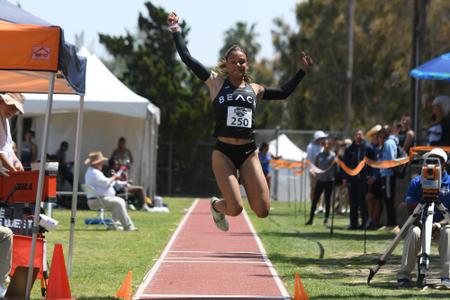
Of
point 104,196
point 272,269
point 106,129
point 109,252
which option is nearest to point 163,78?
point 106,129

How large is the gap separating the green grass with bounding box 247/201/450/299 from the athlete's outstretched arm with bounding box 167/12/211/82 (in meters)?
2.39

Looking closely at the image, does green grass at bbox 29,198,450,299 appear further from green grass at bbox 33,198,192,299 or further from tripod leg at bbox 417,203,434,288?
tripod leg at bbox 417,203,434,288

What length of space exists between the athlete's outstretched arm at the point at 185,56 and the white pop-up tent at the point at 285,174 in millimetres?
26988

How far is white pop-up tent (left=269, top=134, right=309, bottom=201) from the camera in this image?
38.0 metres

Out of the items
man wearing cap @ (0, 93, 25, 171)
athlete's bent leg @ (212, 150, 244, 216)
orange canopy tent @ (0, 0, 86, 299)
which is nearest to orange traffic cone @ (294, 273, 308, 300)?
athlete's bent leg @ (212, 150, 244, 216)

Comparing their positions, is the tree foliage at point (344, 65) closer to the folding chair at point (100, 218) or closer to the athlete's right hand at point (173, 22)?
the folding chair at point (100, 218)

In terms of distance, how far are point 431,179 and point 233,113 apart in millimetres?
2347

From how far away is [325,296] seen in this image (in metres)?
9.97

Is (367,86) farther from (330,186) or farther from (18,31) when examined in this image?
(18,31)

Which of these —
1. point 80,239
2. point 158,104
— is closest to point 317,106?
point 158,104

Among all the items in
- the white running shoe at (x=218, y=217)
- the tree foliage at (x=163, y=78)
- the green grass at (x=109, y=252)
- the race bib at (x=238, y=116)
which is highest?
the tree foliage at (x=163, y=78)

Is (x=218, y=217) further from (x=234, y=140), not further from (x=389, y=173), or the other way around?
(x=389, y=173)

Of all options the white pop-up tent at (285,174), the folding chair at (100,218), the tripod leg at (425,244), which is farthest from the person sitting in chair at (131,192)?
the tripod leg at (425,244)

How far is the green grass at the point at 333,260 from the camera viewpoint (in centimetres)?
1034
